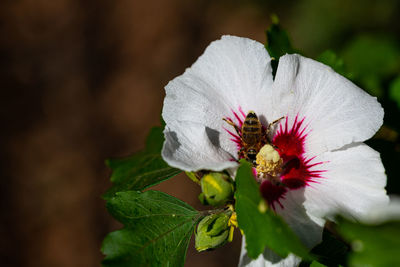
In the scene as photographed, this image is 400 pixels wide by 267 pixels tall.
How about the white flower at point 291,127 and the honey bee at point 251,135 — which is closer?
the white flower at point 291,127

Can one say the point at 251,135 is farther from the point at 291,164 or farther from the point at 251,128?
the point at 291,164

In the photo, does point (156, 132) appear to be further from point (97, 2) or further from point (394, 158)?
point (97, 2)

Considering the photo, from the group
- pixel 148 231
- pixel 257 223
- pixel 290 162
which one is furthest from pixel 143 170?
pixel 257 223

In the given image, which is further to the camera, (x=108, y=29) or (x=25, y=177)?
(x=108, y=29)

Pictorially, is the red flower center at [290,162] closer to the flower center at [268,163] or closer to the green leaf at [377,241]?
the flower center at [268,163]

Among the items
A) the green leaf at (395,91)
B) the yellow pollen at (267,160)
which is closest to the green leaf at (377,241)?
the yellow pollen at (267,160)

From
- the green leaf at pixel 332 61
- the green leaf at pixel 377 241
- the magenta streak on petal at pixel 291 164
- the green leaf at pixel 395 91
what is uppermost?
the green leaf at pixel 332 61

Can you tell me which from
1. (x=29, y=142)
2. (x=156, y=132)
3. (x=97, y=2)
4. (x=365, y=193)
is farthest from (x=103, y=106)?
(x=365, y=193)
